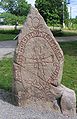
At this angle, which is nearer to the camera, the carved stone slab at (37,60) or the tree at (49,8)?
the carved stone slab at (37,60)

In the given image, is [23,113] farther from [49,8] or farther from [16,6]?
[16,6]

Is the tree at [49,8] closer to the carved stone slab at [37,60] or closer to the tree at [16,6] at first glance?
the tree at [16,6]

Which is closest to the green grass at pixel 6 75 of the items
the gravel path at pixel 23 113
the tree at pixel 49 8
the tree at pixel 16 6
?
the gravel path at pixel 23 113

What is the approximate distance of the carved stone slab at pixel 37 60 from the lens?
5.79m

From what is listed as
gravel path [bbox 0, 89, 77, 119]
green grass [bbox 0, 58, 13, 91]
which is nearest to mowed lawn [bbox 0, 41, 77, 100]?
green grass [bbox 0, 58, 13, 91]

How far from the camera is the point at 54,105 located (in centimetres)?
577

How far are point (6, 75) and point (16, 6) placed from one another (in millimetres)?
66286

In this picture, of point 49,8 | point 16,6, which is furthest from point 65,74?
point 16,6

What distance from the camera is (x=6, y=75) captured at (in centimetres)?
887

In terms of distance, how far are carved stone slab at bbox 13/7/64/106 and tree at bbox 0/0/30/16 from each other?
64.5m

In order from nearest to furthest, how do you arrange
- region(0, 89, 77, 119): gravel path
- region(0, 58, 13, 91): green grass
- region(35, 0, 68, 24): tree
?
region(0, 89, 77, 119): gravel path < region(0, 58, 13, 91): green grass < region(35, 0, 68, 24): tree

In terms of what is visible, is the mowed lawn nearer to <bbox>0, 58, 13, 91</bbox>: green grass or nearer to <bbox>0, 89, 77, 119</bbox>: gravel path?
<bbox>0, 58, 13, 91</bbox>: green grass

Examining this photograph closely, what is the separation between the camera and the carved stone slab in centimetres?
579

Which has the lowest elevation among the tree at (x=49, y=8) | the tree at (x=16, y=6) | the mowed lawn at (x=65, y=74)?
the tree at (x=16, y=6)
